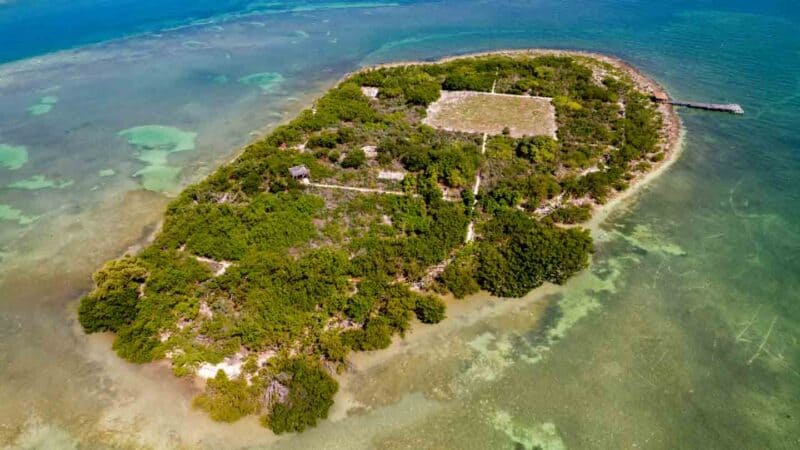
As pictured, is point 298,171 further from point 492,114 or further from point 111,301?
point 492,114

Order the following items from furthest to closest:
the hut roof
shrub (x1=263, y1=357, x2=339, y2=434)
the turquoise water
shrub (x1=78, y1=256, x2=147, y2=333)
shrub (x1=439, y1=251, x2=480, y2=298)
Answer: the hut roof → shrub (x1=439, y1=251, x2=480, y2=298) → shrub (x1=78, y1=256, x2=147, y2=333) → the turquoise water → shrub (x1=263, y1=357, x2=339, y2=434)

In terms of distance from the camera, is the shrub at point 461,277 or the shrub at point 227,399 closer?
the shrub at point 227,399

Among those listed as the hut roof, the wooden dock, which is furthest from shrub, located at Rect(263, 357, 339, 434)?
the wooden dock

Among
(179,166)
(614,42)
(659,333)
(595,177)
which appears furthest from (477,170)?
(614,42)

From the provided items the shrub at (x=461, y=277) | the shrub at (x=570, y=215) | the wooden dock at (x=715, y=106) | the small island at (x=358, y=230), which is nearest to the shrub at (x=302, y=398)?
the small island at (x=358, y=230)

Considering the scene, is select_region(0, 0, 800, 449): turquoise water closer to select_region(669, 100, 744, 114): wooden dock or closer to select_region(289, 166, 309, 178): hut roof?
select_region(669, 100, 744, 114): wooden dock

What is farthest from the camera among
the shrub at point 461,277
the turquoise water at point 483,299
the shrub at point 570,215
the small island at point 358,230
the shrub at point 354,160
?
the shrub at point 354,160

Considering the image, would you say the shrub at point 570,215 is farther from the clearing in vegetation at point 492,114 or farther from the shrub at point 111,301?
the shrub at point 111,301
